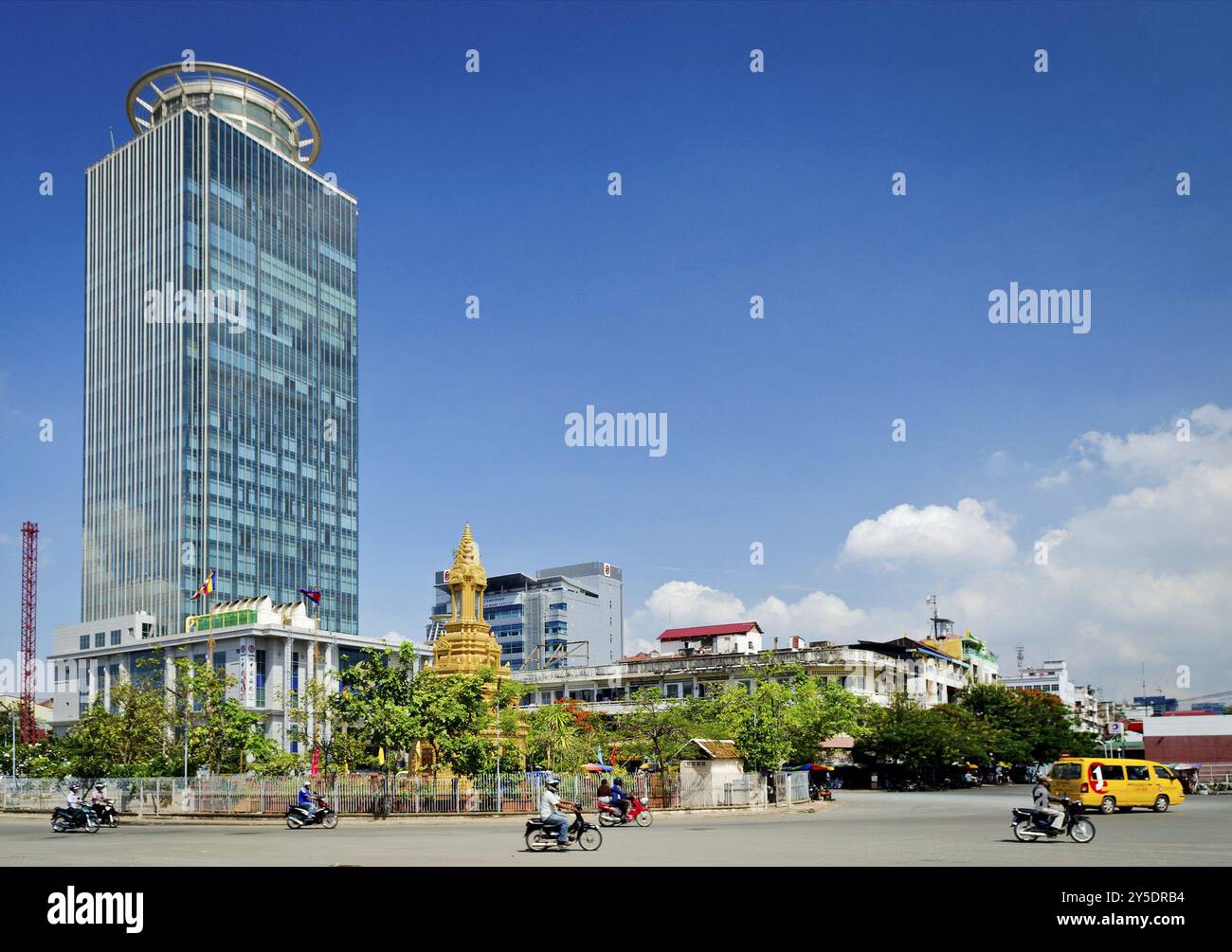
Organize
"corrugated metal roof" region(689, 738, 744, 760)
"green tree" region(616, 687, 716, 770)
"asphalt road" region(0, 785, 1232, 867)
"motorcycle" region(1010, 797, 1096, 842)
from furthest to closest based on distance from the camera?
1. "green tree" region(616, 687, 716, 770)
2. "corrugated metal roof" region(689, 738, 744, 760)
3. "motorcycle" region(1010, 797, 1096, 842)
4. "asphalt road" region(0, 785, 1232, 867)

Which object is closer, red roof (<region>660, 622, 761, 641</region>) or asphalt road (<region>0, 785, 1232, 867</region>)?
asphalt road (<region>0, 785, 1232, 867</region>)

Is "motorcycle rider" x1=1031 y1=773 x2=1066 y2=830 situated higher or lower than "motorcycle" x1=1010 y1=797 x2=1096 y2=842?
higher

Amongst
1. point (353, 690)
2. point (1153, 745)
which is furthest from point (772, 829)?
point (1153, 745)

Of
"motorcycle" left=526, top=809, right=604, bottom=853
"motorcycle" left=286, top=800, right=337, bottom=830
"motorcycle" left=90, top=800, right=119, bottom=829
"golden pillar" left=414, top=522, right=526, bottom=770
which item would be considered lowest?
"motorcycle" left=90, top=800, right=119, bottom=829

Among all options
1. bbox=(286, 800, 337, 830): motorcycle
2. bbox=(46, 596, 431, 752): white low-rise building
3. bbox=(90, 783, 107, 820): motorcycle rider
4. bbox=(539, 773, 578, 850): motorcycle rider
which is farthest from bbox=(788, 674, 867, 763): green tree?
bbox=(46, 596, 431, 752): white low-rise building

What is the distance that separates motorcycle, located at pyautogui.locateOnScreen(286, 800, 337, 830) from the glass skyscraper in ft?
276

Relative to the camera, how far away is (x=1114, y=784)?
123ft

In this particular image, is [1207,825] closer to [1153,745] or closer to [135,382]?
[1153,745]

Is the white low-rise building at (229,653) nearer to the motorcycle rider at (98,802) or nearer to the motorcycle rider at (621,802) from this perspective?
the motorcycle rider at (98,802)

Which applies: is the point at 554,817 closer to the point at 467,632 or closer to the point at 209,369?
the point at 467,632

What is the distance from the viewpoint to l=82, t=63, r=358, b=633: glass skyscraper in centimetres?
11775

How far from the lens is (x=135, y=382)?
122125mm

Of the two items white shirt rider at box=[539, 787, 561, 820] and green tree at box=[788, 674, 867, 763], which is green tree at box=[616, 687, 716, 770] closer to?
green tree at box=[788, 674, 867, 763]

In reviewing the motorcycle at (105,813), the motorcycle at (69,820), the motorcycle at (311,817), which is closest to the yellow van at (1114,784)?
the motorcycle at (311,817)
